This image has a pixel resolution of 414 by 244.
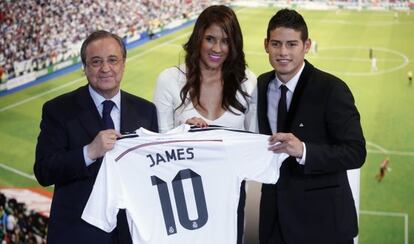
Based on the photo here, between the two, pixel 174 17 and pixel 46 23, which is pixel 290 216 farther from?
pixel 174 17

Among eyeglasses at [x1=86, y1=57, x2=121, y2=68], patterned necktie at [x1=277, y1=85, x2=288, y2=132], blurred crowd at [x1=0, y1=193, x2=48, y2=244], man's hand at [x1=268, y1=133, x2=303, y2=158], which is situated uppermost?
eyeglasses at [x1=86, y1=57, x2=121, y2=68]

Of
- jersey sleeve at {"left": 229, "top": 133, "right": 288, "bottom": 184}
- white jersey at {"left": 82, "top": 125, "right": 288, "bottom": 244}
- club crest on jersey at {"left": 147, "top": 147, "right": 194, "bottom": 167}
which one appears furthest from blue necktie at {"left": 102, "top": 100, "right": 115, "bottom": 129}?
jersey sleeve at {"left": 229, "top": 133, "right": 288, "bottom": 184}

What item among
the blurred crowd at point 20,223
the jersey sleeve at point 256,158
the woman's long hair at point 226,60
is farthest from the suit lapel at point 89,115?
the blurred crowd at point 20,223

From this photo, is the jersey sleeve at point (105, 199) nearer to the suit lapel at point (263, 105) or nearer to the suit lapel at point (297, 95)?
the suit lapel at point (263, 105)

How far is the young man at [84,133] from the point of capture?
2521mm

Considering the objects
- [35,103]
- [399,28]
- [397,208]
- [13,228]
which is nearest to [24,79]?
[35,103]

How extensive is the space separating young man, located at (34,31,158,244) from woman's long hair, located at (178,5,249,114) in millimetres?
425

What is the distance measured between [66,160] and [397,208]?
7552 millimetres

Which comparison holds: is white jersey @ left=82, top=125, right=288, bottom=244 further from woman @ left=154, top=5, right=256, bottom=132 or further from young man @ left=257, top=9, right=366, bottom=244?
woman @ left=154, top=5, right=256, bottom=132

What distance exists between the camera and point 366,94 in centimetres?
1408

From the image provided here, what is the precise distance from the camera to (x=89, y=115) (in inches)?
105

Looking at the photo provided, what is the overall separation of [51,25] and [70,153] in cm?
975

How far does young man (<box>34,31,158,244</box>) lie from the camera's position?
2.52m

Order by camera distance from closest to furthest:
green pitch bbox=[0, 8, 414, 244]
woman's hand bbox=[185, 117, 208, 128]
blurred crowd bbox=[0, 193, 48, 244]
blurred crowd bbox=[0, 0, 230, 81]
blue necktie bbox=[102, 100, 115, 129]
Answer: blue necktie bbox=[102, 100, 115, 129] < woman's hand bbox=[185, 117, 208, 128] < blurred crowd bbox=[0, 193, 48, 244] < green pitch bbox=[0, 8, 414, 244] < blurred crowd bbox=[0, 0, 230, 81]
